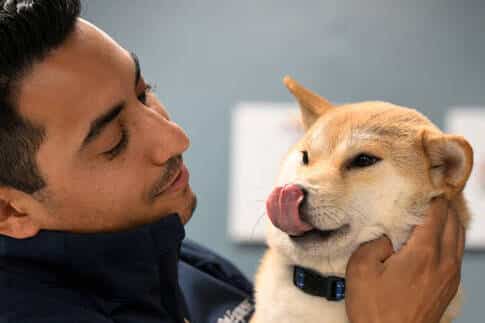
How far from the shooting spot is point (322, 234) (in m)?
1.04

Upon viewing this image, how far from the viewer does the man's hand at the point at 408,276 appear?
39.1 inches

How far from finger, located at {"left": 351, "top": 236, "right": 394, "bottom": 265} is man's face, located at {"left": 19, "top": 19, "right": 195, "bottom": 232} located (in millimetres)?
347

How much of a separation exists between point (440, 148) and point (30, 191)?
0.72 meters

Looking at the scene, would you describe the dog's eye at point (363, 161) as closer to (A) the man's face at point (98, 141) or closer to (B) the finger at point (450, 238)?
(B) the finger at point (450, 238)

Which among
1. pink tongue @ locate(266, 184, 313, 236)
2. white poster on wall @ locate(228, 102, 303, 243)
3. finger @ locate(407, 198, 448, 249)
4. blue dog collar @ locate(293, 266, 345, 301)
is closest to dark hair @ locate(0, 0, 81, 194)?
pink tongue @ locate(266, 184, 313, 236)

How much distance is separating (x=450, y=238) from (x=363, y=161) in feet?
0.69

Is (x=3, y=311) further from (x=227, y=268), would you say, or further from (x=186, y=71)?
(x=186, y=71)

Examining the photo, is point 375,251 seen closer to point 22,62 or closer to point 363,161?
point 363,161

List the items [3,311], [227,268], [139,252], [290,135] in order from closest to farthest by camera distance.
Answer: [3,311] < [139,252] < [227,268] < [290,135]

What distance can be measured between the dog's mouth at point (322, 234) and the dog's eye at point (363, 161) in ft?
0.38

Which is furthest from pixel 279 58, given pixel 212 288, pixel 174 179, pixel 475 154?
pixel 174 179

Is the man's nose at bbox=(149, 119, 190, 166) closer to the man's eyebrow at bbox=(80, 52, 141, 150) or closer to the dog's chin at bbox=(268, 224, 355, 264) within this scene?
the man's eyebrow at bbox=(80, 52, 141, 150)

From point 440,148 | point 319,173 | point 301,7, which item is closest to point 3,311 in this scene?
point 319,173

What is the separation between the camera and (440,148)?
1.03 m
